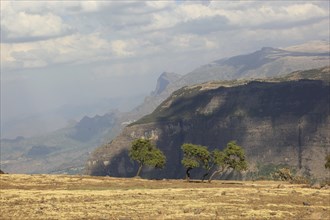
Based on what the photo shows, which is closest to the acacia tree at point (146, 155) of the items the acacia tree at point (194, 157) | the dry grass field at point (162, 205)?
the acacia tree at point (194, 157)

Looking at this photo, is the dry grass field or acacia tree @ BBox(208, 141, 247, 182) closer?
the dry grass field

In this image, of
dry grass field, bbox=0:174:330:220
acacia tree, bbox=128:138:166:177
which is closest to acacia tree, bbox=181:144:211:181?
acacia tree, bbox=128:138:166:177

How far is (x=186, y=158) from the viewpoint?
13200 centimetres

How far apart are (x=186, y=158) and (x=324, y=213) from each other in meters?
82.2

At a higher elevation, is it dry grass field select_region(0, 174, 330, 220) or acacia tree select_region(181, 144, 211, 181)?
dry grass field select_region(0, 174, 330, 220)

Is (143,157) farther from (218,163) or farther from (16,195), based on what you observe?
(16,195)

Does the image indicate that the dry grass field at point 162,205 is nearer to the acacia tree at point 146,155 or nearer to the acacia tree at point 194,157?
the acacia tree at point 194,157

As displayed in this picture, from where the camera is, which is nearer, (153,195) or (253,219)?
(253,219)

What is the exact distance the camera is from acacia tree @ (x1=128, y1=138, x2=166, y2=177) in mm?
136212

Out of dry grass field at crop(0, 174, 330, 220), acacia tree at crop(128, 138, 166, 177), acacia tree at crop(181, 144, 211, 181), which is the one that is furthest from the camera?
acacia tree at crop(128, 138, 166, 177)

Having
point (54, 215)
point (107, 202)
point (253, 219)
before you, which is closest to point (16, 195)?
point (107, 202)

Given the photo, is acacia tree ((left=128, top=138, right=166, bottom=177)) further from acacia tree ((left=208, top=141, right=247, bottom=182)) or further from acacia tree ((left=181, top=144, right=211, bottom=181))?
acacia tree ((left=208, top=141, right=247, bottom=182))

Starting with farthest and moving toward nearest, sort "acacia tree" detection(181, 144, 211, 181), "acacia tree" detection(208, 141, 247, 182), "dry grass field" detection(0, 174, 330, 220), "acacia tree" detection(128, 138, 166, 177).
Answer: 1. "acacia tree" detection(128, 138, 166, 177)
2. "acacia tree" detection(181, 144, 211, 181)
3. "acacia tree" detection(208, 141, 247, 182)
4. "dry grass field" detection(0, 174, 330, 220)

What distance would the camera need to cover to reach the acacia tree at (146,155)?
5363 inches
